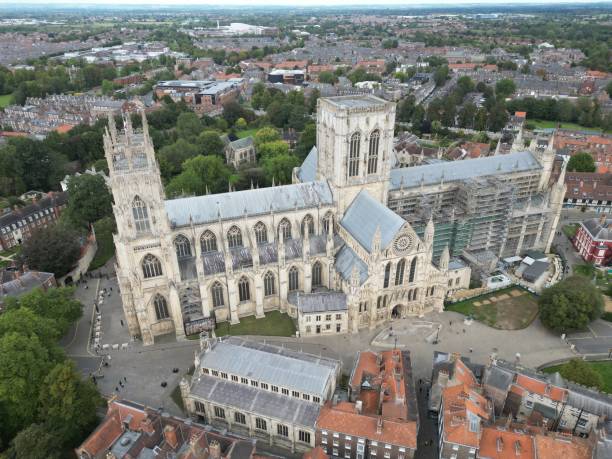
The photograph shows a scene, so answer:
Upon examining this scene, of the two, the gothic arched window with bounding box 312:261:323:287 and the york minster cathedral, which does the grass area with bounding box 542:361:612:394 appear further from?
the gothic arched window with bounding box 312:261:323:287

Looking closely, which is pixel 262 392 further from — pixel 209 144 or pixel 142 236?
pixel 209 144

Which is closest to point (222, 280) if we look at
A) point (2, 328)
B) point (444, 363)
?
point (2, 328)

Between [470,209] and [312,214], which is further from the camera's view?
[470,209]

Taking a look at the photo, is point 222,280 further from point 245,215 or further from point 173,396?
point 173,396

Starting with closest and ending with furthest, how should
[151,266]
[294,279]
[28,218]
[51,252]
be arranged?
[151,266] < [294,279] < [51,252] < [28,218]

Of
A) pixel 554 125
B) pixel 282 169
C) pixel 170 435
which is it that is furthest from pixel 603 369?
pixel 554 125

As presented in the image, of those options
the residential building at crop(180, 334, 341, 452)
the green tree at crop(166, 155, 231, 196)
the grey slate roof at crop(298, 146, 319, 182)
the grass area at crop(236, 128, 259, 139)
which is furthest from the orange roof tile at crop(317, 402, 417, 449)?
the grass area at crop(236, 128, 259, 139)

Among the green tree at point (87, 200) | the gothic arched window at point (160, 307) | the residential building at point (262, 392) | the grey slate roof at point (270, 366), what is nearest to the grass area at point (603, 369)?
the residential building at point (262, 392)
